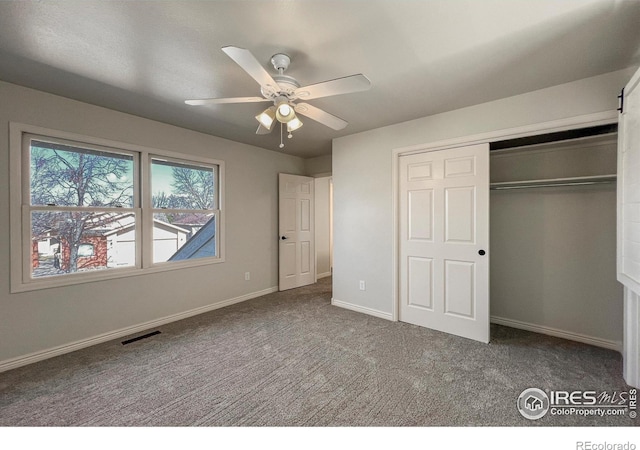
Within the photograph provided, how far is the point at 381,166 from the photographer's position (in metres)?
3.34

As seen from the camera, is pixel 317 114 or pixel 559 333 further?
pixel 559 333

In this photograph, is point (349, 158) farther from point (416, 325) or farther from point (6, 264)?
point (6, 264)

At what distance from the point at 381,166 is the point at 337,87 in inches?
72.8

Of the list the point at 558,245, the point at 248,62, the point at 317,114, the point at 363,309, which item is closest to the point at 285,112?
the point at 317,114

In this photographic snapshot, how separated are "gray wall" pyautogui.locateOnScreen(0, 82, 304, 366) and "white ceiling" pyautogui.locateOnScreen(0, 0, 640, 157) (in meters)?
0.28

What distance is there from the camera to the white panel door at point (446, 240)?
2.69 metres

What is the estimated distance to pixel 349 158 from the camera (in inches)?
143

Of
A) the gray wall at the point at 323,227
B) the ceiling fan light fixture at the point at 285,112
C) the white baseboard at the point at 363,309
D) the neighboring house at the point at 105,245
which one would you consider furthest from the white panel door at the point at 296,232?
the ceiling fan light fixture at the point at 285,112

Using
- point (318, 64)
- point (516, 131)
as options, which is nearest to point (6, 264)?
point (318, 64)

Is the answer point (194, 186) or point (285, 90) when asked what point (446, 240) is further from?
point (194, 186)

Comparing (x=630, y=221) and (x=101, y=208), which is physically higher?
(x=101, y=208)

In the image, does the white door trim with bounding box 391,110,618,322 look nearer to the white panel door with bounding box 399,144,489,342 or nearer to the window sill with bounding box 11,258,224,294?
the white panel door with bounding box 399,144,489,342

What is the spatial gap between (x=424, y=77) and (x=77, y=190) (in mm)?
3424

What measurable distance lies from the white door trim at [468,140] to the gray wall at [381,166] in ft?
0.13
